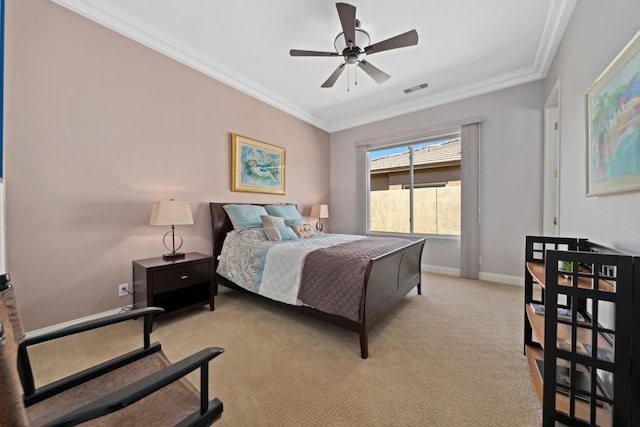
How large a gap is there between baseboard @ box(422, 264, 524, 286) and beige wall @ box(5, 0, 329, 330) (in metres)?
3.66

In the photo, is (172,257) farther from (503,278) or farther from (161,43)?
(503,278)

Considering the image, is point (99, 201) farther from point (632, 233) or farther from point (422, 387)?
point (632, 233)

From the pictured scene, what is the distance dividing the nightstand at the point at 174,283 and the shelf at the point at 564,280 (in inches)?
112

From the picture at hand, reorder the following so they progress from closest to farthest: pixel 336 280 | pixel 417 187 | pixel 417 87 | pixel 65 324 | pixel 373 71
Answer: pixel 336 280, pixel 65 324, pixel 373 71, pixel 417 87, pixel 417 187

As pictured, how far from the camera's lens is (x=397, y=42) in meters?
2.27

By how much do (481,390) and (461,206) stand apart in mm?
2941

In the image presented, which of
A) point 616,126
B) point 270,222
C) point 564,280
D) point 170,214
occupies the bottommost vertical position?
point 564,280

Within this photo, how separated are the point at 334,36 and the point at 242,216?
2.46 metres

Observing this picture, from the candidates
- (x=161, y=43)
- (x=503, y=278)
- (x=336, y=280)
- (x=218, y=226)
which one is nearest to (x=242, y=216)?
(x=218, y=226)

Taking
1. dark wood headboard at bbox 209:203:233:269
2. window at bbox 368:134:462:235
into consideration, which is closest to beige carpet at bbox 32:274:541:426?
dark wood headboard at bbox 209:203:233:269

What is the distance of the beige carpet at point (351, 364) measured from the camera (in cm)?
135

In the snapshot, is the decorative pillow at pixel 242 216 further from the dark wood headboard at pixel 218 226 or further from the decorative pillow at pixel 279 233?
the decorative pillow at pixel 279 233

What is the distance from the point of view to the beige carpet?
1.35 m

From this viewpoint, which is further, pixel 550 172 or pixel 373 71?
pixel 550 172
